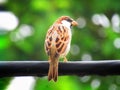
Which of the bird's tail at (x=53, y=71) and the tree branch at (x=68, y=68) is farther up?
the tree branch at (x=68, y=68)

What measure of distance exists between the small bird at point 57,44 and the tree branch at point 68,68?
40mm

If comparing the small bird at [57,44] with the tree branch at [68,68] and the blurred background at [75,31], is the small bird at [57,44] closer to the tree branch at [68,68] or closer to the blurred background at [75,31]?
the tree branch at [68,68]

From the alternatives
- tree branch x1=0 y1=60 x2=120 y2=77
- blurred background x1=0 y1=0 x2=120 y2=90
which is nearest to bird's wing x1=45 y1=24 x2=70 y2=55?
tree branch x1=0 y1=60 x2=120 y2=77

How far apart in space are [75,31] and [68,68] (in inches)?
33.4

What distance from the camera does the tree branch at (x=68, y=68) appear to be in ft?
2.52

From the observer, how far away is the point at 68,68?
30.6 inches

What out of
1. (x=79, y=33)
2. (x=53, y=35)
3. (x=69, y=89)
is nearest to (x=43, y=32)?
(x=79, y=33)

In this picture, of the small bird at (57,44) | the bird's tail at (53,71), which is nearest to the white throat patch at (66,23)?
the small bird at (57,44)

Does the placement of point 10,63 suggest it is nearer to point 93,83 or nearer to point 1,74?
point 1,74

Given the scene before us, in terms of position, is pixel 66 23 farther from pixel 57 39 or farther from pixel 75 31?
pixel 75 31

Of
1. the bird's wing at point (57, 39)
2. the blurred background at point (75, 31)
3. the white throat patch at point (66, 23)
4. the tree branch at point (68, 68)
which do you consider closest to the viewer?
the tree branch at point (68, 68)

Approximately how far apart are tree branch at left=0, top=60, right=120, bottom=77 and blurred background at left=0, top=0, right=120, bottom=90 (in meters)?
0.58

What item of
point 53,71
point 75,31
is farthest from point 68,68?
point 75,31

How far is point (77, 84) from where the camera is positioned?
1.40m
